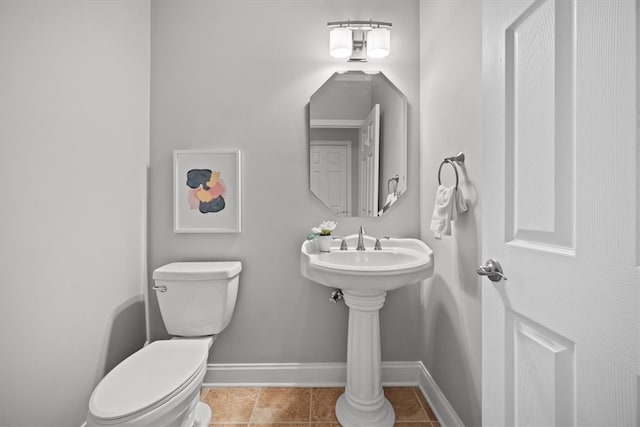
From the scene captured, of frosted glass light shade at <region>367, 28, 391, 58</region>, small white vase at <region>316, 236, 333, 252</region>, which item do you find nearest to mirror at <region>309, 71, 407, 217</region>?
frosted glass light shade at <region>367, 28, 391, 58</region>

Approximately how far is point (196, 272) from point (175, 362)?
1.42 ft

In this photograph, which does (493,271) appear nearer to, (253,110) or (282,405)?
(282,405)

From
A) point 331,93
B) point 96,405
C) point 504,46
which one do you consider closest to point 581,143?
point 504,46

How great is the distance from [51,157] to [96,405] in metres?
0.92

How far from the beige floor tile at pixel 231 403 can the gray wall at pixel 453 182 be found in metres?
1.01

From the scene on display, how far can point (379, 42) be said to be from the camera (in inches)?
66.0

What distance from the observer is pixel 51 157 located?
114 cm

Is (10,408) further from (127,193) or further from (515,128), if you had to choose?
(515,128)

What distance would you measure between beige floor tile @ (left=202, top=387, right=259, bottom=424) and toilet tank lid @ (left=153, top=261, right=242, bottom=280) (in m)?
0.70

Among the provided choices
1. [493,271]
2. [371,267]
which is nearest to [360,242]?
[371,267]

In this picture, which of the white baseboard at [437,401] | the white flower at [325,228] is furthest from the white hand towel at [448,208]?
the white baseboard at [437,401]

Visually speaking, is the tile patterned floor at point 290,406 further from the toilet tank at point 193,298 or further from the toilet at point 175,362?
the toilet tank at point 193,298

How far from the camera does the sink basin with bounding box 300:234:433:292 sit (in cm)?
121

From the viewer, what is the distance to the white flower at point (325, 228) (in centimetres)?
160
